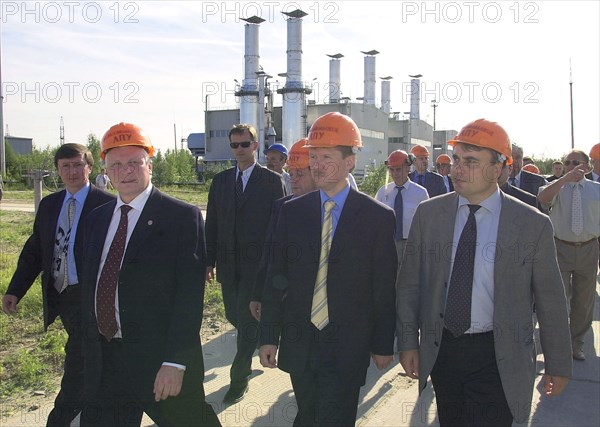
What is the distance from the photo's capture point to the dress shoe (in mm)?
4543

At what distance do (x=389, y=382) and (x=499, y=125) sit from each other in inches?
112

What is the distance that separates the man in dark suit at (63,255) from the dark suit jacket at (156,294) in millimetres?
878

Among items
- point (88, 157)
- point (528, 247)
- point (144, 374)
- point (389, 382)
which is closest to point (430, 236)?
point (528, 247)

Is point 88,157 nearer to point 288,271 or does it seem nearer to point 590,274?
point 288,271

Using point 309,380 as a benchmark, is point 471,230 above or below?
above

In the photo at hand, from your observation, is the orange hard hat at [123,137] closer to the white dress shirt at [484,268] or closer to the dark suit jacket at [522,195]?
the white dress shirt at [484,268]

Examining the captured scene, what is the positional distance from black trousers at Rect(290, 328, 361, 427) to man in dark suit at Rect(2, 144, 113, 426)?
161 cm

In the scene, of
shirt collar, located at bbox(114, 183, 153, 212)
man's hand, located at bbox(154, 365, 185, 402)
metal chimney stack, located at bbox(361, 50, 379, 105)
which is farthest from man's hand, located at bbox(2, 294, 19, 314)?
metal chimney stack, located at bbox(361, 50, 379, 105)

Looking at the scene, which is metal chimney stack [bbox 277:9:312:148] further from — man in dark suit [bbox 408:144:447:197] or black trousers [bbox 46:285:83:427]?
black trousers [bbox 46:285:83:427]

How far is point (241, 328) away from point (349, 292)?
1.99 meters

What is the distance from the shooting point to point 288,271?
3.21 m

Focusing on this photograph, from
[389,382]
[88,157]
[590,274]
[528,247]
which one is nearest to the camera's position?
[528,247]

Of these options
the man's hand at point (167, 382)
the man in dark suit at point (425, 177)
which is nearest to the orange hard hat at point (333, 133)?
the man's hand at point (167, 382)

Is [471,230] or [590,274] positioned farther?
[590,274]
